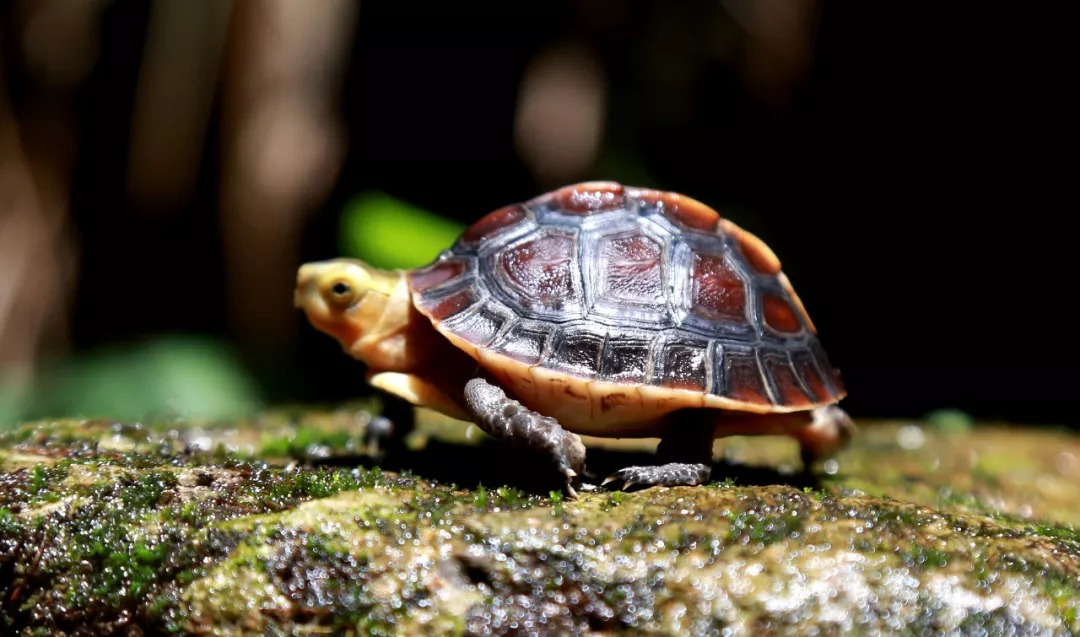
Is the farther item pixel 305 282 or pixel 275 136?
pixel 275 136

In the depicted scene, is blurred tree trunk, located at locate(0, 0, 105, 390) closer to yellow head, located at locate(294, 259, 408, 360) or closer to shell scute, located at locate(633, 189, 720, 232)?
yellow head, located at locate(294, 259, 408, 360)

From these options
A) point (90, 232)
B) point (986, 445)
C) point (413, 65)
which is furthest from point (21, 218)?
point (986, 445)

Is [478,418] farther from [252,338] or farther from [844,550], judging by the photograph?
[252,338]

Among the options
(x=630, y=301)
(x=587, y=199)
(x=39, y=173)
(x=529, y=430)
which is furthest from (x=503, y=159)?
(x=529, y=430)

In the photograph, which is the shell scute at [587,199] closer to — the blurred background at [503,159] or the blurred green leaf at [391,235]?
the blurred green leaf at [391,235]

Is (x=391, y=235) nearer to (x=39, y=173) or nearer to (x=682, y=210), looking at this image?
(x=39, y=173)

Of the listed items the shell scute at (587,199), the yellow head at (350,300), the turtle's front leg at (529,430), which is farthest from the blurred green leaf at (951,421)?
the yellow head at (350,300)

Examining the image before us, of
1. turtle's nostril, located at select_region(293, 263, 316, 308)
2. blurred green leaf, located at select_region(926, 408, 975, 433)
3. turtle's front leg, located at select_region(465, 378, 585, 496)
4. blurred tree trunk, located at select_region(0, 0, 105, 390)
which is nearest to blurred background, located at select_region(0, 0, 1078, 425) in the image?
blurred tree trunk, located at select_region(0, 0, 105, 390)
